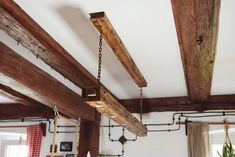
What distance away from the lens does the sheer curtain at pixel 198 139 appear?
172 inches

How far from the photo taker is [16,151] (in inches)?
227

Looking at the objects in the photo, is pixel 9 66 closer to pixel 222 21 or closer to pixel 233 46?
pixel 222 21

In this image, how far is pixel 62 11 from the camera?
Answer: 2281 millimetres

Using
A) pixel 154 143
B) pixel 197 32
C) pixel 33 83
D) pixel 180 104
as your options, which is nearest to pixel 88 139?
pixel 154 143

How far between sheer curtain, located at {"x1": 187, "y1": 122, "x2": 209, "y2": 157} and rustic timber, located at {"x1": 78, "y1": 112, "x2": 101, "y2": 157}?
1.40m

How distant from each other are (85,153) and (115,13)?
2.53m

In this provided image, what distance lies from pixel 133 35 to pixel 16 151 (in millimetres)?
4127

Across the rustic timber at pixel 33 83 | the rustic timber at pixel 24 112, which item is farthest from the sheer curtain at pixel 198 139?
the rustic timber at pixel 24 112

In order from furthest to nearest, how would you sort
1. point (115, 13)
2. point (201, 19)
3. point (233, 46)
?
point (233, 46), point (115, 13), point (201, 19)

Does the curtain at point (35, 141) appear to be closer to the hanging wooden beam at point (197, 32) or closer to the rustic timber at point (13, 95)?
the rustic timber at point (13, 95)

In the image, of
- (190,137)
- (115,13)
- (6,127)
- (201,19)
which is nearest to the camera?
(201,19)

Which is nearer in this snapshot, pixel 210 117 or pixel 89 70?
pixel 89 70

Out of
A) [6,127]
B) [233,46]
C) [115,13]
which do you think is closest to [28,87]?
[115,13]

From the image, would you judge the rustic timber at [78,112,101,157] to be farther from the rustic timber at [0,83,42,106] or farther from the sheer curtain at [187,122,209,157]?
the sheer curtain at [187,122,209,157]
